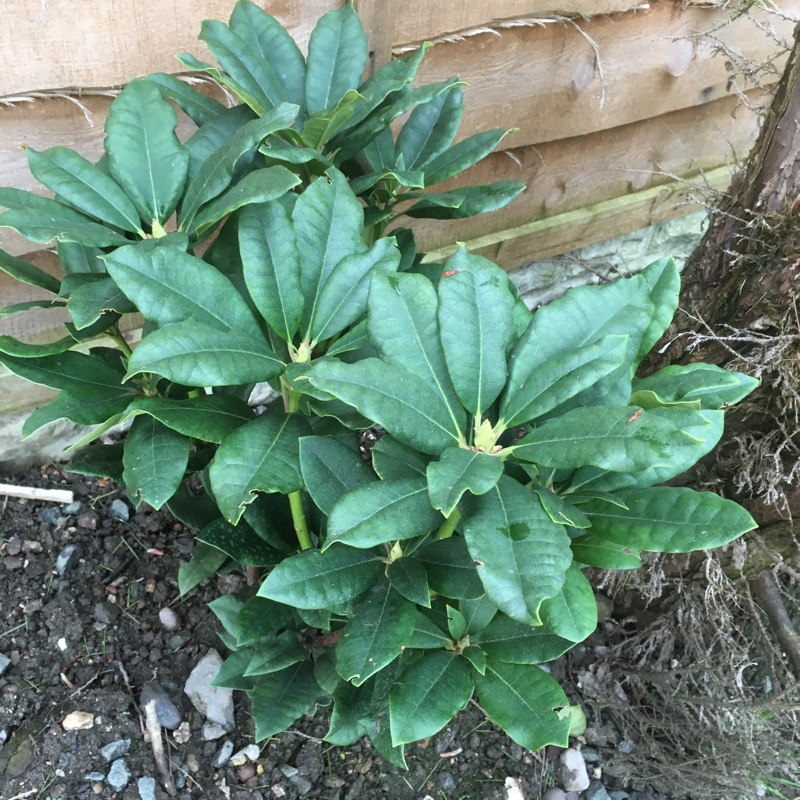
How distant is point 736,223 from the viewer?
1673mm

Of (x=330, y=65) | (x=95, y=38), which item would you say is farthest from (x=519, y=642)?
(x=95, y=38)

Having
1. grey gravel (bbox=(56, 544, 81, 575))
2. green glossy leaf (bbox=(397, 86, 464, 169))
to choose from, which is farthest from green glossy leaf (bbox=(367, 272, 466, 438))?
grey gravel (bbox=(56, 544, 81, 575))

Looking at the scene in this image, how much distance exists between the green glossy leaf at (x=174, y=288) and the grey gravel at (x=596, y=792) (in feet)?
4.91

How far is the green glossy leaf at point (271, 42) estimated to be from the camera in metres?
1.34

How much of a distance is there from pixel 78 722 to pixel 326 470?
43.1 inches

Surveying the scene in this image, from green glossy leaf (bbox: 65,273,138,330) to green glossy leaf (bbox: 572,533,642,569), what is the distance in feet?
2.48

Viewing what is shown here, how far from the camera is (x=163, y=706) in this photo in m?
1.73

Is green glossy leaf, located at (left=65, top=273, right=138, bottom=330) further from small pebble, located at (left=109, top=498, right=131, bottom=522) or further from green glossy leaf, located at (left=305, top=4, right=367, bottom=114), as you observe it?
small pebble, located at (left=109, top=498, right=131, bottom=522)

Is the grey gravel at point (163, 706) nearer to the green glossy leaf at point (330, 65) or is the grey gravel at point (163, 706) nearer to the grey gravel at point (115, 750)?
the grey gravel at point (115, 750)

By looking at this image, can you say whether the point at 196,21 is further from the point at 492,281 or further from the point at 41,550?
Result: the point at 41,550

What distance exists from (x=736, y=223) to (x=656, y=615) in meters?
1.02

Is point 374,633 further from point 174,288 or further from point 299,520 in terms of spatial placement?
point 174,288

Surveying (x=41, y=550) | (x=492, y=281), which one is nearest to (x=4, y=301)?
(x=41, y=550)

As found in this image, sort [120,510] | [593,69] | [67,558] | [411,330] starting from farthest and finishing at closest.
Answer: [593,69], [120,510], [67,558], [411,330]
